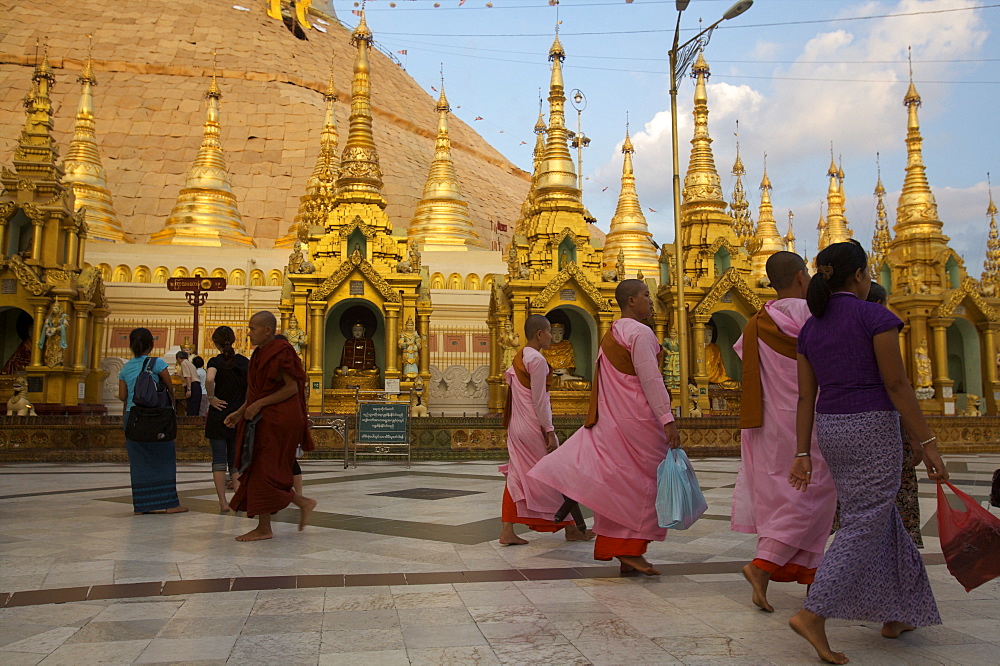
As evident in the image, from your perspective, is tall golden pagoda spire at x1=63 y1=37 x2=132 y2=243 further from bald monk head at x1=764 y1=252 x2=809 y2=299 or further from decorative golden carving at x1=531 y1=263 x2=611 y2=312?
bald monk head at x1=764 y1=252 x2=809 y2=299

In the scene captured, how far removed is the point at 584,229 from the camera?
24.1 meters

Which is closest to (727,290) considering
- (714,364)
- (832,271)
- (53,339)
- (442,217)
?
(714,364)

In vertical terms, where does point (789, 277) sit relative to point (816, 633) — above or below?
above

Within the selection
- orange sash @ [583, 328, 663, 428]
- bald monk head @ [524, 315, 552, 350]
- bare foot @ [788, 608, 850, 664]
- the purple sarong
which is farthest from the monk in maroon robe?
the purple sarong

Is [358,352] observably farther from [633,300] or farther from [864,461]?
[864,461]

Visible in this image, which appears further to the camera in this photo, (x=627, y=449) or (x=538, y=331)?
(x=538, y=331)

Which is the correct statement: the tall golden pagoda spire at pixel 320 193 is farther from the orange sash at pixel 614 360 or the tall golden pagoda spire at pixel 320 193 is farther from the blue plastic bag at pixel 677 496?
the blue plastic bag at pixel 677 496

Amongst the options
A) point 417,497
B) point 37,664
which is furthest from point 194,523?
point 37,664

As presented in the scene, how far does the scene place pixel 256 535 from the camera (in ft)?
21.6

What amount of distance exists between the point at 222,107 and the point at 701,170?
1090 inches

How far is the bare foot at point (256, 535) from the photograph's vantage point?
6.56 m

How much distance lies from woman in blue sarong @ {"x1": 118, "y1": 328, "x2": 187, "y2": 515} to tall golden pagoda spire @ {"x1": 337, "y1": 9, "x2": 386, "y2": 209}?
1618 cm

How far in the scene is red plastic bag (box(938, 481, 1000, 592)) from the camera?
367 centimetres

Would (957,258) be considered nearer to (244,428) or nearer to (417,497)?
(417,497)
